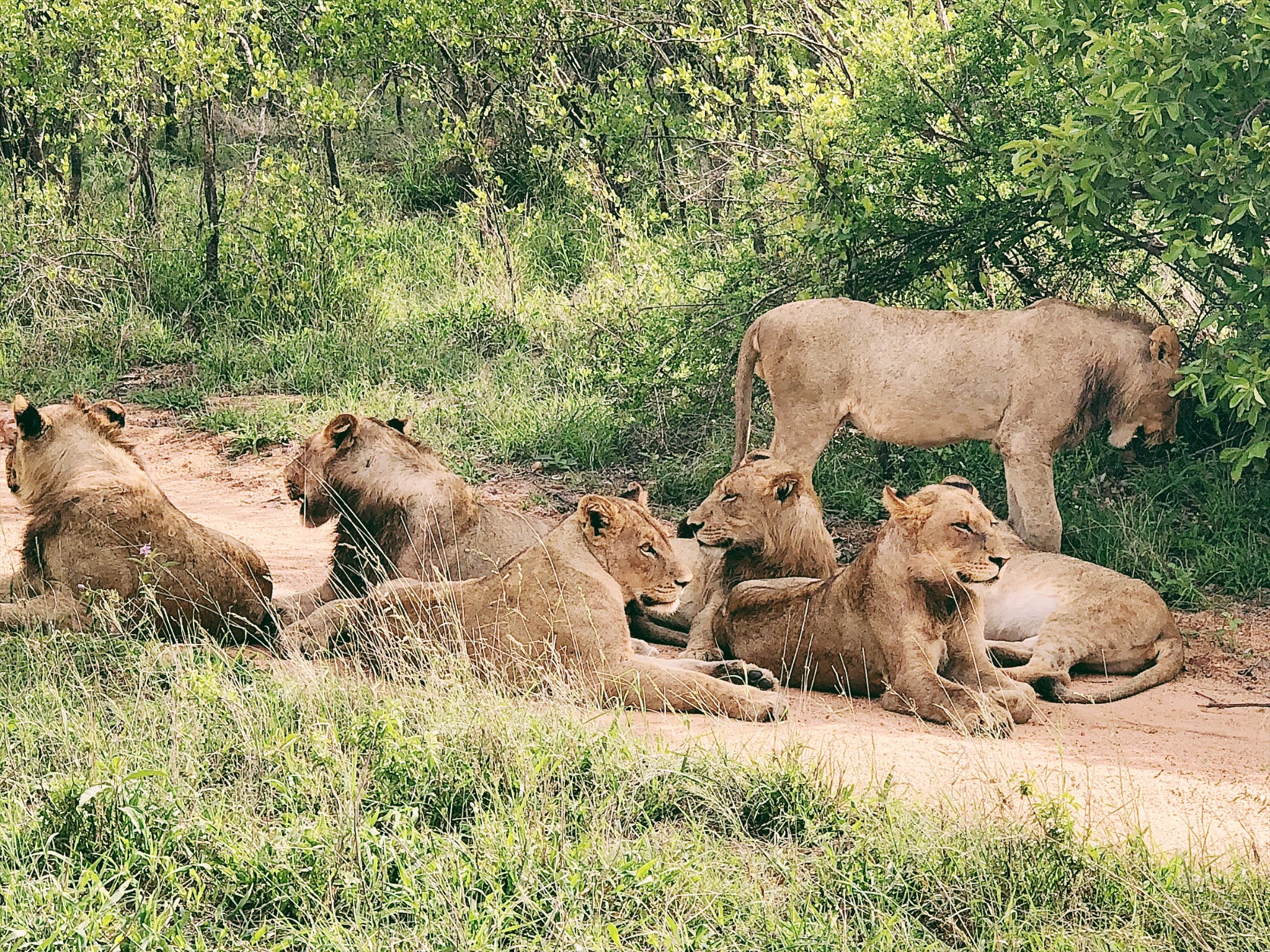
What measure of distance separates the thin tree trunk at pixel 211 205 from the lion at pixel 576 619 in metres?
7.88

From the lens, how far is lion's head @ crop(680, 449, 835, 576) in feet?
21.2

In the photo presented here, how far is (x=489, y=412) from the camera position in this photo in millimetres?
10648

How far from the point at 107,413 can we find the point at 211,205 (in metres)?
7.01

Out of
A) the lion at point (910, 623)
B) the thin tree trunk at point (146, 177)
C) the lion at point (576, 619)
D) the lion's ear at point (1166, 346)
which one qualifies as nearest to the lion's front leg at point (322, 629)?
the lion at point (576, 619)

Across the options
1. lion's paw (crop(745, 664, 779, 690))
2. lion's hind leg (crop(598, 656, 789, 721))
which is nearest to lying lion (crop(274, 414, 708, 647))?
lion's paw (crop(745, 664, 779, 690))

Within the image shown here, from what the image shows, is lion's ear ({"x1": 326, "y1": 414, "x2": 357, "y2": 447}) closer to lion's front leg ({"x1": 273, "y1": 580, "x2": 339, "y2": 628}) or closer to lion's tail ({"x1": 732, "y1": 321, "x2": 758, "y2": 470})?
lion's front leg ({"x1": 273, "y1": 580, "x2": 339, "y2": 628})

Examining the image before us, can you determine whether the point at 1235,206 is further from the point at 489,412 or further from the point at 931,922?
the point at 489,412

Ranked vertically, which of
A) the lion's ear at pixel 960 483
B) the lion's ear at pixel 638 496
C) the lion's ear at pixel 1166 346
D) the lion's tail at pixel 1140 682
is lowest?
the lion's tail at pixel 1140 682

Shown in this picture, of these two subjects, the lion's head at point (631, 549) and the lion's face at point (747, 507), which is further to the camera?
the lion's face at point (747, 507)

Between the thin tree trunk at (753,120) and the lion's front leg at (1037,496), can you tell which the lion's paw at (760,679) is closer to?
the lion's front leg at (1037,496)

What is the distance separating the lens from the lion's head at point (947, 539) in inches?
224

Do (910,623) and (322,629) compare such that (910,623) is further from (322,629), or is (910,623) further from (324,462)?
(324,462)

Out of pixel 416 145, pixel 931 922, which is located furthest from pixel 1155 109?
pixel 416 145

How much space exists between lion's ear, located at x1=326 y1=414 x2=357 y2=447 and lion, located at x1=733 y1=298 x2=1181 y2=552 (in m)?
2.31
